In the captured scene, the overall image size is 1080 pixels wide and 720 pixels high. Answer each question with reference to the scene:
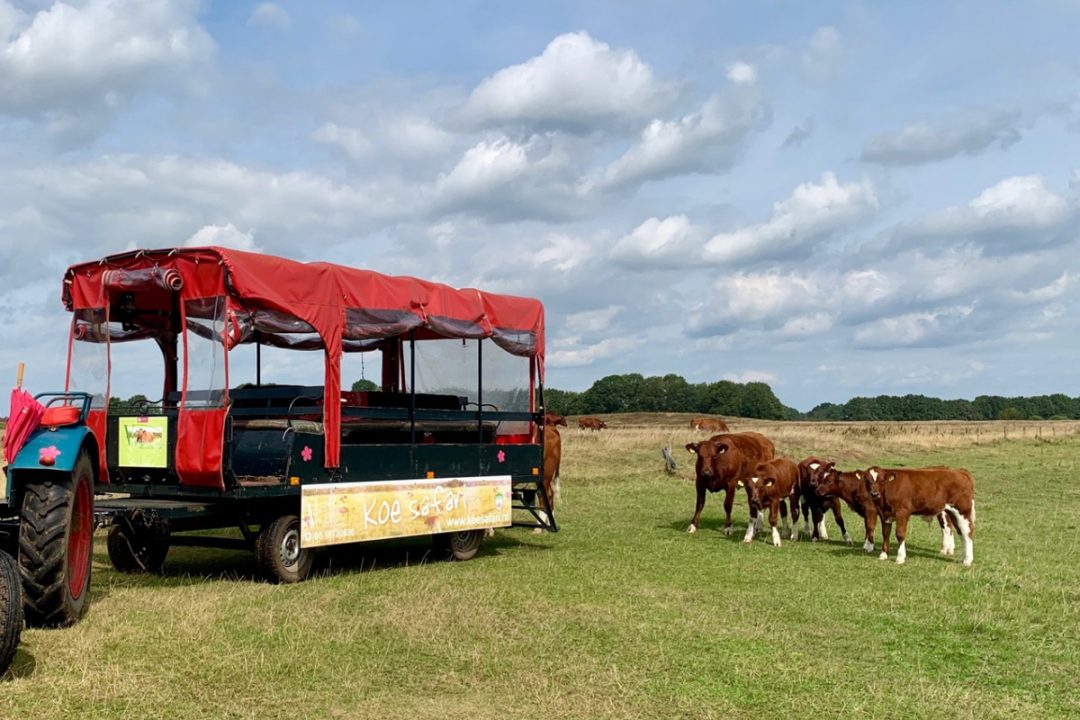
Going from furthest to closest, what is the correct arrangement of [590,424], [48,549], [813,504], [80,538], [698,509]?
[590,424] < [698,509] < [813,504] < [80,538] < [48,549]

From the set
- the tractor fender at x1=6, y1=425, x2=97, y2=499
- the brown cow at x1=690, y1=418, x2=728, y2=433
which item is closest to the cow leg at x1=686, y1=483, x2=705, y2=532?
the tractor fender at x1=6, y1=425, x2=97, y2=499

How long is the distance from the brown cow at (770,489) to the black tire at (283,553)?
23.0 ft

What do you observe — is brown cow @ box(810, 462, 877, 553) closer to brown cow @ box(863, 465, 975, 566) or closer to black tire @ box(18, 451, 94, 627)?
brown cow @ box(863, 465, 975, 566)

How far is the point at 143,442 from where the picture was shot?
33.4 feet

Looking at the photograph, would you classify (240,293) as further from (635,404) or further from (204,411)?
(635,404)

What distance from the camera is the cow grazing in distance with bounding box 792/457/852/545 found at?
47.9 ft

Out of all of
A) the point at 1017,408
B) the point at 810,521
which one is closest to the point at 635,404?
the point at 1017,408

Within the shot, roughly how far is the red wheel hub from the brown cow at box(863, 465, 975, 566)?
31.5ft

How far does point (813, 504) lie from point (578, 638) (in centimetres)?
787

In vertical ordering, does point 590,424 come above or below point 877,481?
above

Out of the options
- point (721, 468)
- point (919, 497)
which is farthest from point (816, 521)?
point (919, 497)

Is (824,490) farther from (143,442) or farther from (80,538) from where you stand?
(80,538)

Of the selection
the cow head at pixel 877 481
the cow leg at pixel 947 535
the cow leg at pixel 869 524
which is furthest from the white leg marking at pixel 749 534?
the cow leg at pixel 947 535

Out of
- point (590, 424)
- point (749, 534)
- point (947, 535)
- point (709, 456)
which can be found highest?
point (590, 424)
